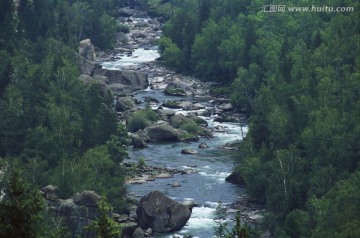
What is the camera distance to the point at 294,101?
4547 inches

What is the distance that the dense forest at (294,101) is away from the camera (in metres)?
87.4

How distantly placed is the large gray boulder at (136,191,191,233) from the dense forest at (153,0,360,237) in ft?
33.4

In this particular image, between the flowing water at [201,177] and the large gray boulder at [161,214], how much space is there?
3.65 ft

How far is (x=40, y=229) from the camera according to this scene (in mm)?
39938

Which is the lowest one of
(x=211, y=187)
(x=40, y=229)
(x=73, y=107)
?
(x=211, y=187)

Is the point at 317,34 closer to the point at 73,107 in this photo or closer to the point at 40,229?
the point at 73,107

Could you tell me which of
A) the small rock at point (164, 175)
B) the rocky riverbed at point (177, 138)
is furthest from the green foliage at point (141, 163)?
the small rock at point (164, 175)

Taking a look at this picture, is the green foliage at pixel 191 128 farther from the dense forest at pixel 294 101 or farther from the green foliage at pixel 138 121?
the dense forest at pixel 294 101

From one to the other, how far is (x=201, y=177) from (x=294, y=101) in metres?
16.8

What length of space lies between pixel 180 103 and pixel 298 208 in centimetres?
6288

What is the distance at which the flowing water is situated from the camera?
96.9 metres

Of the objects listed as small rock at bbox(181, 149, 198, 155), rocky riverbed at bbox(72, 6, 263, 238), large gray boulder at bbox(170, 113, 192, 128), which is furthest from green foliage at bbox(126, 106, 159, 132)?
small rock at bbox(181, 149, 198, 155)

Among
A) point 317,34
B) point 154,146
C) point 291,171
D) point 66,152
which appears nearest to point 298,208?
point 291,171

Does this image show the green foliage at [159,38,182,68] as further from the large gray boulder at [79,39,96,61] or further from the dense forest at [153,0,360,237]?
the large gray boulder at [79,39,96,61]
